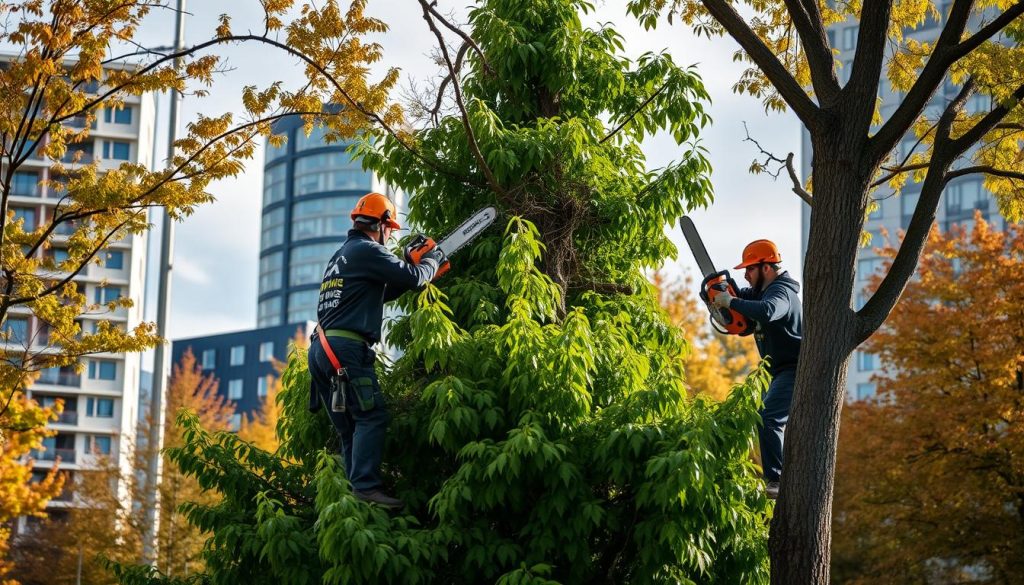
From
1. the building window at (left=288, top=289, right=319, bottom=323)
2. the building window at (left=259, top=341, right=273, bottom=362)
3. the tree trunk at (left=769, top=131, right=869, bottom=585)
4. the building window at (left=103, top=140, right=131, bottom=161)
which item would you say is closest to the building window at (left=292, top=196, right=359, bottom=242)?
the building window at (left=288, top=289, right=319, bottom=323)

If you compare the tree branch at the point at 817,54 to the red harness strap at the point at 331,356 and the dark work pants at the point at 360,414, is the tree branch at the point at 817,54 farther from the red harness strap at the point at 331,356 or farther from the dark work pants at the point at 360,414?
the red harness strap at the point at 331,356

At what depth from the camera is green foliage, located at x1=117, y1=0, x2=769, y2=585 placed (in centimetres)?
895

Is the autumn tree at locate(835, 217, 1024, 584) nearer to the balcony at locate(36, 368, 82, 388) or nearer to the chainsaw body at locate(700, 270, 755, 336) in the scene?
the chainsaw body at locate(700, 270, 755, 336)

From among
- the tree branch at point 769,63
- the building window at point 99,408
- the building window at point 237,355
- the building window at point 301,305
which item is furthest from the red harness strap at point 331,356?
the building window at point 301,305

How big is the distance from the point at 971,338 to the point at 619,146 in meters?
16.4

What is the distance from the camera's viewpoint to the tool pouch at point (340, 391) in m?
9.09

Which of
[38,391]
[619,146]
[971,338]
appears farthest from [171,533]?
[38,391]

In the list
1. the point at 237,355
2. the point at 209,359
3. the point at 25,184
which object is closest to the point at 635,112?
the point at 25,184

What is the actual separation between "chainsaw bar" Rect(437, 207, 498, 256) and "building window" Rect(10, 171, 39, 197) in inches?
2761

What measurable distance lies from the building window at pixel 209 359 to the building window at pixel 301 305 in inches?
907

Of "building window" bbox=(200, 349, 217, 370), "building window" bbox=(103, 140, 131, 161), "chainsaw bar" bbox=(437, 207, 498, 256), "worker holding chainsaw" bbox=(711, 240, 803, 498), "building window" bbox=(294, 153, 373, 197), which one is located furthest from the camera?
"building window" bbox=(294, 153, 373, 197)

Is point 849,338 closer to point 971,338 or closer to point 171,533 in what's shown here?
point 971,338

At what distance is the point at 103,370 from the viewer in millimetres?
79062

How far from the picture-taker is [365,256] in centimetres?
919
